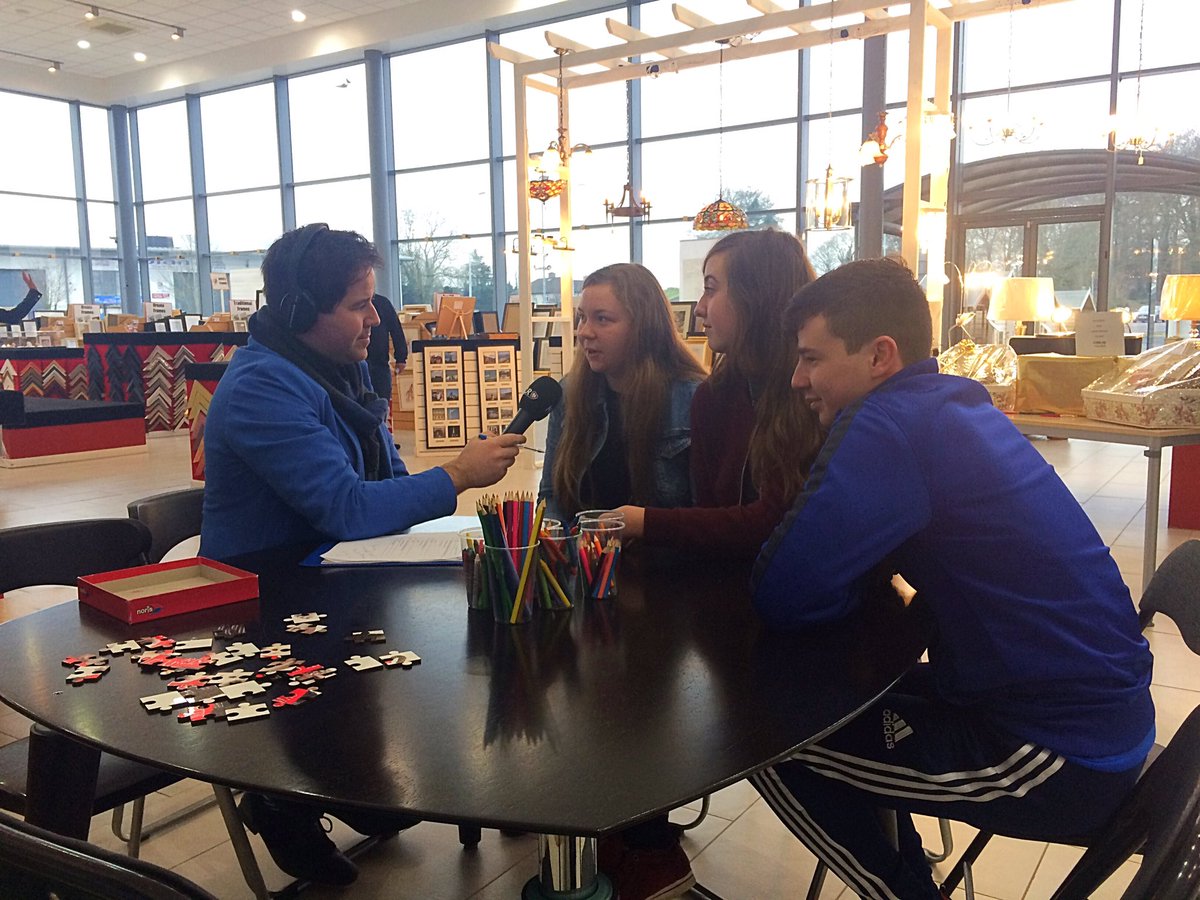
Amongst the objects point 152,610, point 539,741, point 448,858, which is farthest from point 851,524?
point 448,858

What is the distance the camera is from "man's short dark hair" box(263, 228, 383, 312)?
6.47ft

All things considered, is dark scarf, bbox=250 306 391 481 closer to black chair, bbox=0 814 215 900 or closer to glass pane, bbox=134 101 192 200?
black chair, bbox=0 814 215 900

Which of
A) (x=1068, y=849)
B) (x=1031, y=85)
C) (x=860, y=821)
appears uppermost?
(x=1031, y=85)

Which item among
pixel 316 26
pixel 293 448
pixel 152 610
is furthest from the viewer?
pixel 316 26

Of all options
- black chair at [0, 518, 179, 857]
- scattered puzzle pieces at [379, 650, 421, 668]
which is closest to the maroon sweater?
scattered puzzle pieces at [379, 650, 421, 668]

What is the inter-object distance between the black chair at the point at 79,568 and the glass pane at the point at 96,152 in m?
19.1

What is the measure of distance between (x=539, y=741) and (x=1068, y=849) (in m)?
1.75

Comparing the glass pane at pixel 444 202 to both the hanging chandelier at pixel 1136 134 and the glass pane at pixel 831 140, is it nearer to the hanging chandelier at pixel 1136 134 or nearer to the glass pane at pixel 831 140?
the glass pane at pixel 831 140

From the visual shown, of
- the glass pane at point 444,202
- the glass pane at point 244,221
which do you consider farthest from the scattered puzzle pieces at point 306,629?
the glass pane at point 244,221

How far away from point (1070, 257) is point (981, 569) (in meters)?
11.4

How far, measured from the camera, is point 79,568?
6.22 feet

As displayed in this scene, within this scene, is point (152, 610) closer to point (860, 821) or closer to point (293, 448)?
point (293, 448)

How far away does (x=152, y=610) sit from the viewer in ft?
4.65

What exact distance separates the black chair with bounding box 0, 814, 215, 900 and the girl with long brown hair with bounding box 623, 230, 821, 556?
3.51 feet
